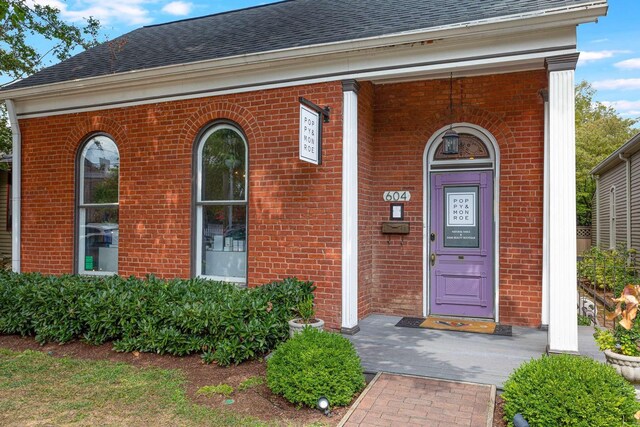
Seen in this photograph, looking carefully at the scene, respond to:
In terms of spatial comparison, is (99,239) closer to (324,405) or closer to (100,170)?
(100,170)

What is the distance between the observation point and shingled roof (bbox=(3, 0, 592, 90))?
6051mm

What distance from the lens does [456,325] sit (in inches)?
251

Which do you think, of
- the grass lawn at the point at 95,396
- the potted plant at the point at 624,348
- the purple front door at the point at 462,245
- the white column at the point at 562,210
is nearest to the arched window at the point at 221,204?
the grass lawn at the point at 95,396

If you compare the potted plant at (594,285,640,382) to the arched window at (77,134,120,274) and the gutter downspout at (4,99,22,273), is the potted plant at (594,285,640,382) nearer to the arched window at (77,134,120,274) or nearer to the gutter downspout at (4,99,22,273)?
the arched window at (77,134,120,274)

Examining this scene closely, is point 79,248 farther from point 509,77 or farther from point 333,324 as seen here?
point 509,77

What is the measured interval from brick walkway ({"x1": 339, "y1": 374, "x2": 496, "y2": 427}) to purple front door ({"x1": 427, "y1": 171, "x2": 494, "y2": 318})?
258 centimetres

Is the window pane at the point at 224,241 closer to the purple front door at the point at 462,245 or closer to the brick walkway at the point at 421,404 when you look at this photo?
the purple front door at the point at 462,245

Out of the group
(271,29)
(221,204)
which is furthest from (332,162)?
(271,29)

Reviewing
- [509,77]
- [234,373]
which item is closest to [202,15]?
[509,77]

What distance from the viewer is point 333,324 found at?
240 inches

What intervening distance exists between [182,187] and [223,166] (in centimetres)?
72

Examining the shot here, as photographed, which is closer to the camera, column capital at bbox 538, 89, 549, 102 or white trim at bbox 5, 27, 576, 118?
white trim at bbox 5, 27, 576, 118

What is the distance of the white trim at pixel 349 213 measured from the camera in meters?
6.03

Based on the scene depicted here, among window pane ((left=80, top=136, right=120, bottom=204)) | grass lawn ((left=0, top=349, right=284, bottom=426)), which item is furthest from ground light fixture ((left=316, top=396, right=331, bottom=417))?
window pane ((left=80, top=136, right=120, bottom=204))
